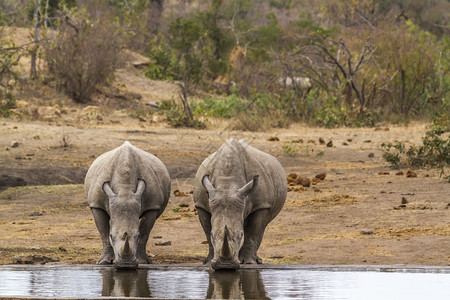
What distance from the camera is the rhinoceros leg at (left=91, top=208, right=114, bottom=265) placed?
8.49m

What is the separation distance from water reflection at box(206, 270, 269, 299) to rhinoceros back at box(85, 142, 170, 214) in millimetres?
1229

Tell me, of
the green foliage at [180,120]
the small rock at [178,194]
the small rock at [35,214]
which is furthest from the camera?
the green foliage at [180,120]

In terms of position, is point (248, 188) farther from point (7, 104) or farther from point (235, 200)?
point (7, 104)

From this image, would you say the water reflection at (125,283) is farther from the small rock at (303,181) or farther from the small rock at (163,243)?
the small rock at (303,181)

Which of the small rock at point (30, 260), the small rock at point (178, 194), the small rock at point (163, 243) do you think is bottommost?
the small rock at point (178, 194)

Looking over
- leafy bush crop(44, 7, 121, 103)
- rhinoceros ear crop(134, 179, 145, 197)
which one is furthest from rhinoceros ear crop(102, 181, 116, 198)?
leafy bush crop(44, 7, 121, 103)

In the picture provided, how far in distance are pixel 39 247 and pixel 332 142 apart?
10600 mm

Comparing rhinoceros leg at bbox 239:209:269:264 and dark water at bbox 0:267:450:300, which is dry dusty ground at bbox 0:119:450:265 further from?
dark water at bbox 0:267:450:300

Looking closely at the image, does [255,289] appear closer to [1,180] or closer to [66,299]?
[66,299]

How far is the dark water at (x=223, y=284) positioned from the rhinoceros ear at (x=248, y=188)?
0.63m

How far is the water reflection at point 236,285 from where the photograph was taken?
6.79m

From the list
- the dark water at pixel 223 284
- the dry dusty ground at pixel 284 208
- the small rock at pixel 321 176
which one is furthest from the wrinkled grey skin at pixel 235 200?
the small rock at pixel 321 176

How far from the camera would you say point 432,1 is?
59.6 meters

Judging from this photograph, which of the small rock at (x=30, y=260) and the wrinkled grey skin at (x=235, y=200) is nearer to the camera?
the wrinkled grey skin at (x=235, y=200)
